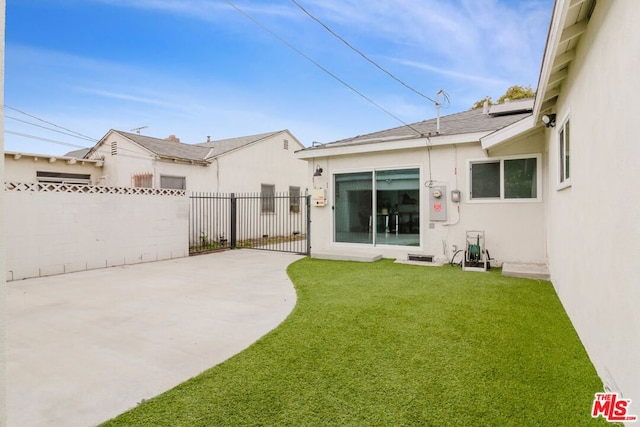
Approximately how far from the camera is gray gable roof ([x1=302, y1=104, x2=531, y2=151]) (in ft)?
26.2

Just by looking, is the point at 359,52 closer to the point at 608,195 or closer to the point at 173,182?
the point at 608,195

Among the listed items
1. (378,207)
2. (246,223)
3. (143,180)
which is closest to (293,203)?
(246,223)

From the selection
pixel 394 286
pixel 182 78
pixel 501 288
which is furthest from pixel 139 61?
pixel 501 288

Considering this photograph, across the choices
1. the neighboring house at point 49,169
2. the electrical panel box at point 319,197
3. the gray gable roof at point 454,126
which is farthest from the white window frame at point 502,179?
the neighboring house at point 49,169

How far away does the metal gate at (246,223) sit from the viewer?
11695 mm

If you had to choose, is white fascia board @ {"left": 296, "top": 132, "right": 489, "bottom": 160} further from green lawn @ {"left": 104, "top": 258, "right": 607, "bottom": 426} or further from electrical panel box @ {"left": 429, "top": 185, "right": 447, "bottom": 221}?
green lawn @ {"left": 104, "top": 258, "right": 607, "bottom": 426}

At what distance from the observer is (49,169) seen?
38.0 feet

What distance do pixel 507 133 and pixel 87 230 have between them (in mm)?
9290

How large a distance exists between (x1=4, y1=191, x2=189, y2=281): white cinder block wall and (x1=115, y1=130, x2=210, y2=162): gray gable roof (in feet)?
10.6

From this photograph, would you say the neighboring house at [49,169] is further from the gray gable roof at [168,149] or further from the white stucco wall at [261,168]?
the white stucco wall at [261,168]

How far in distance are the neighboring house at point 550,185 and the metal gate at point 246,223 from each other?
205cm

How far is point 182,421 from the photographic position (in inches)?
84.8

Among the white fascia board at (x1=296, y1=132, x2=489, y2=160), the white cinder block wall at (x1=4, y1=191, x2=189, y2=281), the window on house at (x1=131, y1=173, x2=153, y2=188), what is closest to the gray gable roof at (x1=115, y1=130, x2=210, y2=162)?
the window on house at (x1=131, y1=173, x2=153, y2=188)

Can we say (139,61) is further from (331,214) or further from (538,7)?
(538,7)
